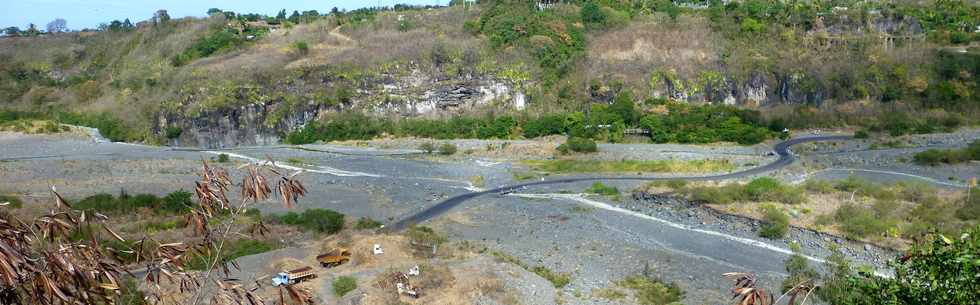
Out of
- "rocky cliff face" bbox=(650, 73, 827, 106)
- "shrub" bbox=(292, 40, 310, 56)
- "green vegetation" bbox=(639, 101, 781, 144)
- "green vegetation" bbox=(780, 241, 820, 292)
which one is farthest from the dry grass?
"green vegetation" bbox=(780, 241, 820, 292)

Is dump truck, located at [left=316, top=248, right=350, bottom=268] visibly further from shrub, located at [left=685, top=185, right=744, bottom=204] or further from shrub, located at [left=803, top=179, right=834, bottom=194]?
shrub, located at [left=803, top=179, right=834, bottom=194]

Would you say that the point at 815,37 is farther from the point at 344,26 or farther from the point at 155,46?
the point at 155,46

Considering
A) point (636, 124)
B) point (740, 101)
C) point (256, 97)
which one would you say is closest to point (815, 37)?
point (740, 101)

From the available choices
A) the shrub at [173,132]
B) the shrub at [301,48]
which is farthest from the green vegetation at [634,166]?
the shrub at [301,48]

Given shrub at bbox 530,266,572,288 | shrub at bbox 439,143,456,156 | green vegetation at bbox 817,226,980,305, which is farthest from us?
shrub at bbox 439,143,456,156

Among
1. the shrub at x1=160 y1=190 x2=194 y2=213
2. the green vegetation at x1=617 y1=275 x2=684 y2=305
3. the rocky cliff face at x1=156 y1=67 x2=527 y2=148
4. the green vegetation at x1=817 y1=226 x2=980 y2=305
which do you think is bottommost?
the green vegetation at x1=617 y1=275 x2=684 y2=305

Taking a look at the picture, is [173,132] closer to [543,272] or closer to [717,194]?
[717,194]

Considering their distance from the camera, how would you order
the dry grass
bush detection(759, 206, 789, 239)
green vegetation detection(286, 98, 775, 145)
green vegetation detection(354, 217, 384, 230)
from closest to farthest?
bush detection(759, 206, 789, 239) < green vegetation detection(354, 217, 384, 230) < green vegetation detection(286, 98, 775, 145) < the dry grass
